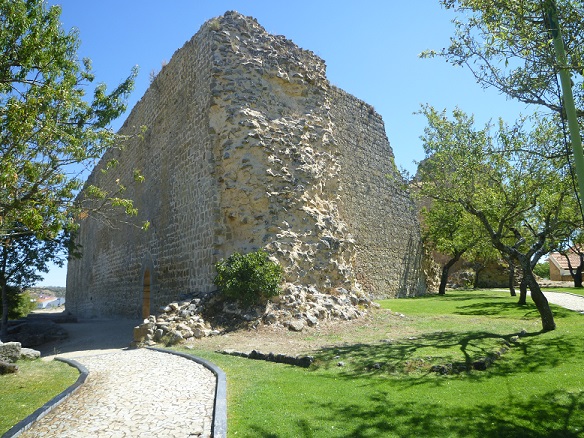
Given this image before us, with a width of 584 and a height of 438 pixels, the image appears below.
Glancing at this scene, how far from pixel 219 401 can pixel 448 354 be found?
3.91 metres

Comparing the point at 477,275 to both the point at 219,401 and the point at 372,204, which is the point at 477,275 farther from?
the point at 219,401

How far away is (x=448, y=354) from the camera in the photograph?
7.26 meters

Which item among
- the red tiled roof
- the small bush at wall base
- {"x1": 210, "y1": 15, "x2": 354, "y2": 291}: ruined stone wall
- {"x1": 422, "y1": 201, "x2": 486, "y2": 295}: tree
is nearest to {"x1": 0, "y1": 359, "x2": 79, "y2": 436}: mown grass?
the small bush at wall base

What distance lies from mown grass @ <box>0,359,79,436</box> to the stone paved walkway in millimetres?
309

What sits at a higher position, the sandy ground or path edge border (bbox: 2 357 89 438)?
path edge border (bbox: 2 357 89 438)

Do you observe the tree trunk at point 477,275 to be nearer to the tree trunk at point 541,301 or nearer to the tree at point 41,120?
the tree trunk at point 541,301

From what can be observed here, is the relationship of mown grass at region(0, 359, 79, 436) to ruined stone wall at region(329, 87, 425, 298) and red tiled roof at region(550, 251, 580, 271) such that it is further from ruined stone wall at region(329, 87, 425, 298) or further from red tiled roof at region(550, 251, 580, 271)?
red tiled roof at region(550, 251, 580, 271)

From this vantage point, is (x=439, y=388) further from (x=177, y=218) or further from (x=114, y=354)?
(x=177, y=218)

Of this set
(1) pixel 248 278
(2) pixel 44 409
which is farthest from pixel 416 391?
(1) pixel 248 278

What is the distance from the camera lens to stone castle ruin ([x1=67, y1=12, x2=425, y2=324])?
12141 mm

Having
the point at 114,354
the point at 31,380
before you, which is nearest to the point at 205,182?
the point at 114,354

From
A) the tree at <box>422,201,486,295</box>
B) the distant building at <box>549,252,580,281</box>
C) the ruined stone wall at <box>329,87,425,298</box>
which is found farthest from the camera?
the distant building at <box>549,252,580,281</box>

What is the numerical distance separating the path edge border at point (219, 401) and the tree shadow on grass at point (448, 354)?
4.91 feet

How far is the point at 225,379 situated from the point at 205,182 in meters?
7.28
